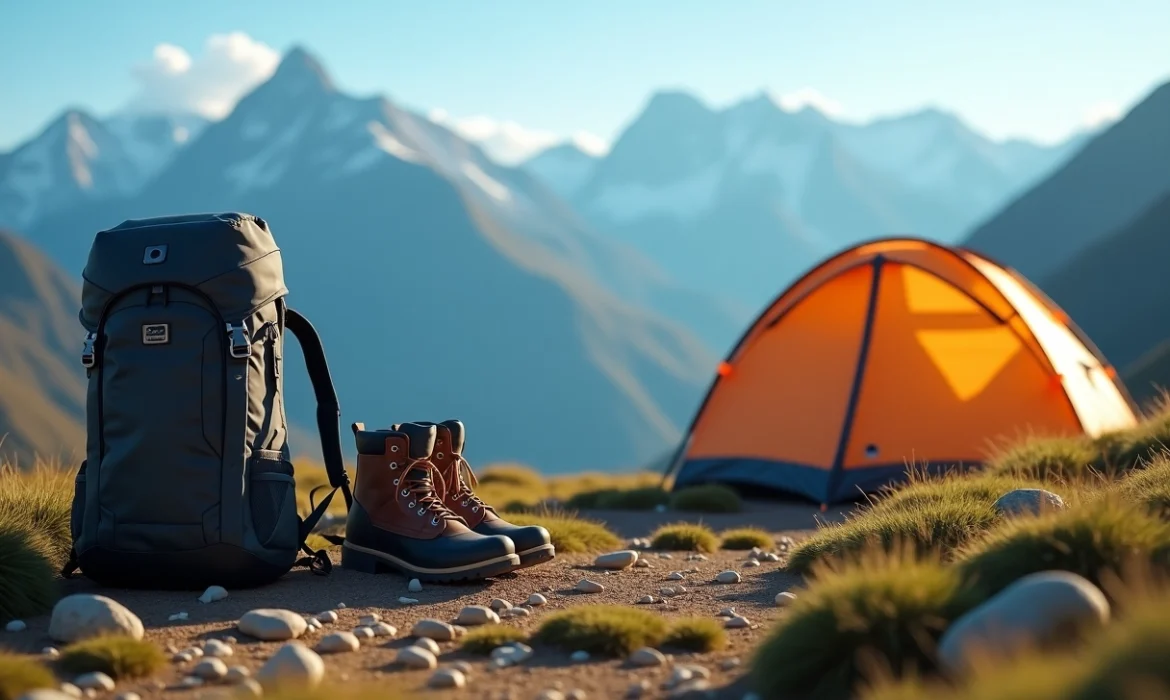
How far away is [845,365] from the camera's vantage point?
14016 millimetres

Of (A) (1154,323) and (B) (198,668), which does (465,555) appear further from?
(A) (1154,323)

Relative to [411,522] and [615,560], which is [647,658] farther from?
[615,560]

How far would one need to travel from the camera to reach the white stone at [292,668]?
169 inches

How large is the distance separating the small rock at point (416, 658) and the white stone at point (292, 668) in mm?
471

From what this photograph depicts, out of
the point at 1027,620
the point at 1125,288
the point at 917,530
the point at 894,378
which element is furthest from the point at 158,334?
the point at 1125,288

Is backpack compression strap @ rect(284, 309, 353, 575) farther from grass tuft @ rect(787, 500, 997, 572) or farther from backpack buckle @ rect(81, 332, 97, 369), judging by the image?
grass tuft @ rect(787, 500, 997, 572)

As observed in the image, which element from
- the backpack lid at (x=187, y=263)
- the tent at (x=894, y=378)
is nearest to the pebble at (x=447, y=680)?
the backpack lid at (x=187, y=263)

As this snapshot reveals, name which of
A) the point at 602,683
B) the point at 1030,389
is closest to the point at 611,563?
the point at 602,683

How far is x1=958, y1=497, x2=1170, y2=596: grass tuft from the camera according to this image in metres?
4.61

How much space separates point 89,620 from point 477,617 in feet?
6.03

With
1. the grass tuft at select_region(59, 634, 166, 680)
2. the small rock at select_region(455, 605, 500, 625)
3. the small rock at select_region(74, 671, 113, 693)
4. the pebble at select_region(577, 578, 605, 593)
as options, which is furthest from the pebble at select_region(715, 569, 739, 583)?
the small rock at select_region(74, 671, 113, 693)

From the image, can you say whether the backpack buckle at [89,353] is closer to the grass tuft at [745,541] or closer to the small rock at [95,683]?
the small rock at [95,683]

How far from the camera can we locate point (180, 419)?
6.28 meters

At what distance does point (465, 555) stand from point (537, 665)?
1.96 metres
